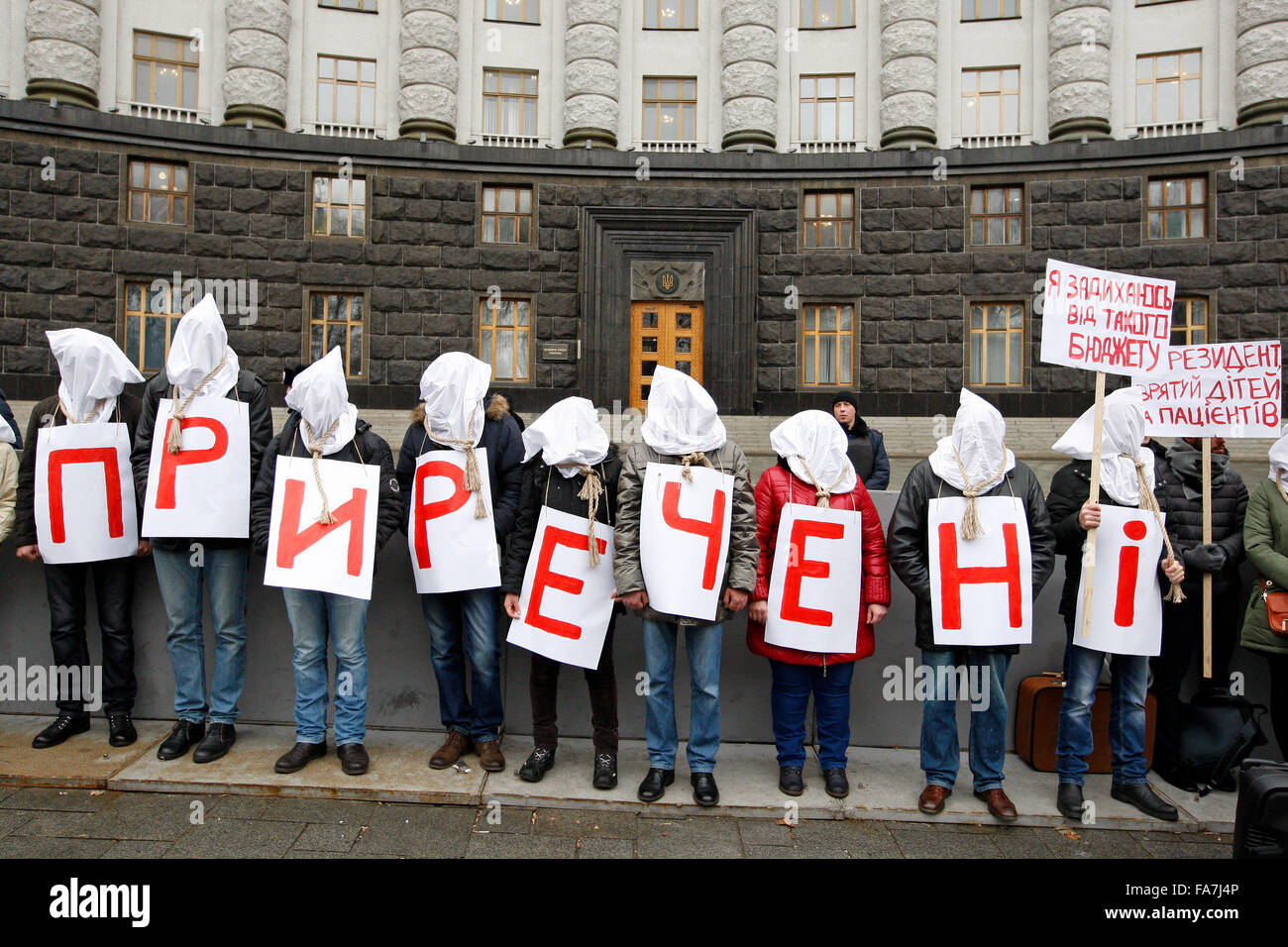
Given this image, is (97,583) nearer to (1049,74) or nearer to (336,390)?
(336,390)

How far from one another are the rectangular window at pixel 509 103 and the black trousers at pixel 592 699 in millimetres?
15953

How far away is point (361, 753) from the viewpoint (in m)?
4.61

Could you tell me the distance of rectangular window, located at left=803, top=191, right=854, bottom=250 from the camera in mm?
18156

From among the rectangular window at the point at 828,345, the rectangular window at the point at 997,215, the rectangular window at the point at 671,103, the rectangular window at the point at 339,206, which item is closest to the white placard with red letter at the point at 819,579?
the rectangular window at the point at 828,345

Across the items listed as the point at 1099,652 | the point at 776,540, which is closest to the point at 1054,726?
the point at 1099,652

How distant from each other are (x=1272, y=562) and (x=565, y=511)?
3.82 metres

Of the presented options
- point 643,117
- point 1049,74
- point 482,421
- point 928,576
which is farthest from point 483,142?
point 928,576

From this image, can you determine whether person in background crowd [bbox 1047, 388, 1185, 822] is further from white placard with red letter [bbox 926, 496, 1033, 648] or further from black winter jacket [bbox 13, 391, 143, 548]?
black winter jacket [bbox 13, 391, 143, 548]

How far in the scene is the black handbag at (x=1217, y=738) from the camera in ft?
15.6

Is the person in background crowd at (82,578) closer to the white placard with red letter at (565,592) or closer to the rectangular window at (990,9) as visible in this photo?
the white placard with red letter at (565,592)

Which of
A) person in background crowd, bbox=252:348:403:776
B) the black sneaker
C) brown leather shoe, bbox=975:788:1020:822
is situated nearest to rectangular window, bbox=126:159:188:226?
the black sneaker

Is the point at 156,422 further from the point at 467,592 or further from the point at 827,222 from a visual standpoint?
the point at 827,222

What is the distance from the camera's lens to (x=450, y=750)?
477 cm

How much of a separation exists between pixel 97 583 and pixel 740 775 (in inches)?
150
